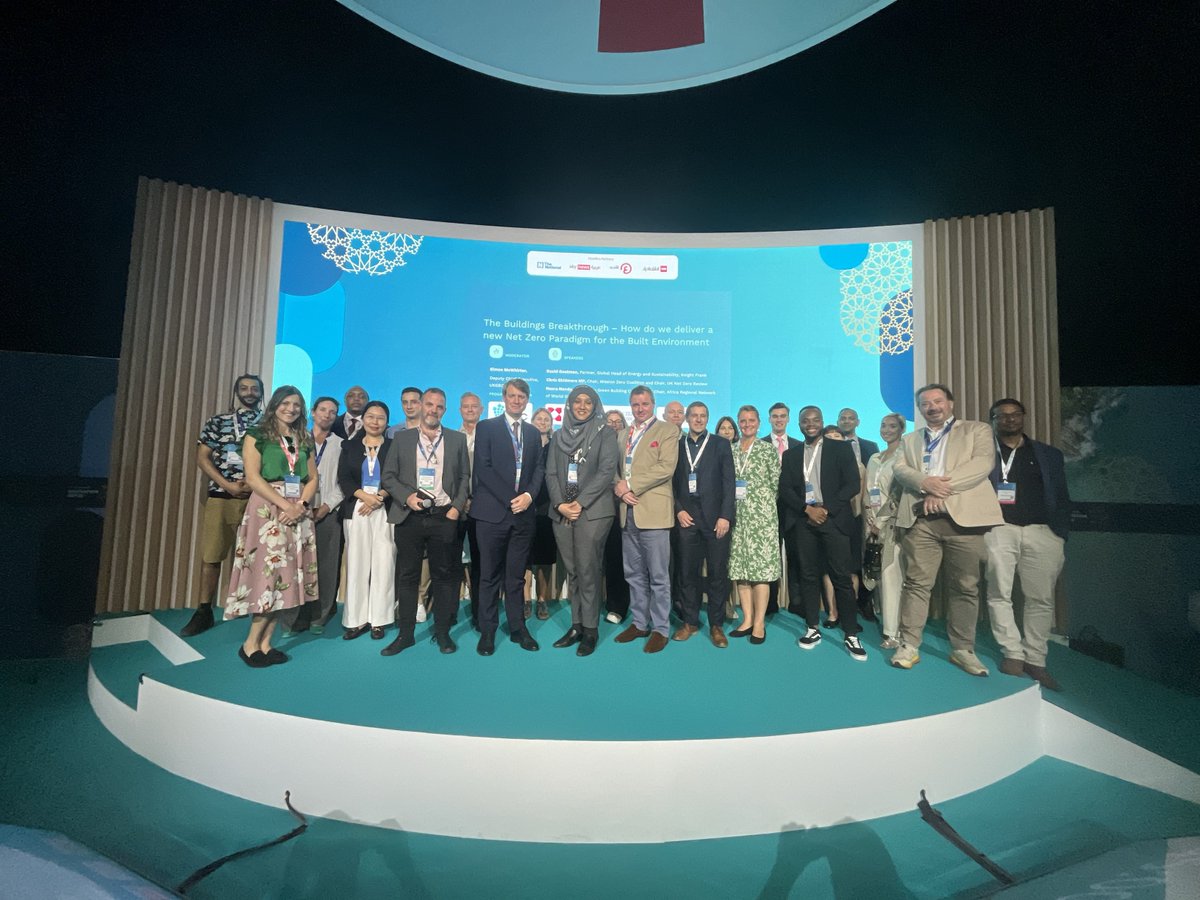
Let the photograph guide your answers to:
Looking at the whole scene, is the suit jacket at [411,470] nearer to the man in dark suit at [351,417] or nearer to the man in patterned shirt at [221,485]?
the man in dark suit at [351,417]

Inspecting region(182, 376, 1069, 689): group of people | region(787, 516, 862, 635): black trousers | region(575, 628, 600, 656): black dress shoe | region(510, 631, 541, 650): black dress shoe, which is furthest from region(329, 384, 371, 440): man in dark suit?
region(787, 516, 862, 635): black trousers

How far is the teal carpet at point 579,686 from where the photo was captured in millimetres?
1872

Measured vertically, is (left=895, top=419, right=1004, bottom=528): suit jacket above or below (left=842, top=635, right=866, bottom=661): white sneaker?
above

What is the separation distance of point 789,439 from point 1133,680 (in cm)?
227

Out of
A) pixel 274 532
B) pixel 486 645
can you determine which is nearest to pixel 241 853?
pixel 486 645

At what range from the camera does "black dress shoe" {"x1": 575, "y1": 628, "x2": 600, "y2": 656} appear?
8.73 feet

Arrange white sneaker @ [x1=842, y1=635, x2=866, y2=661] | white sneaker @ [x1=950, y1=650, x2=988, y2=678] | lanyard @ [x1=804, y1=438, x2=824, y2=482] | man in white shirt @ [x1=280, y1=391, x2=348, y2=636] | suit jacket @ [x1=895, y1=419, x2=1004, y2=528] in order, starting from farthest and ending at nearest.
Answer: lanyard @ [x1=804, y1=438, x2=824, y2=482], man in white shirt @ [x1=280, y1=391, x2=348, y2=636], white sneaker @ [x1=842, y1=635, x2=866, y2=661], suit jacket @ [x1=895, y1=419, x2=1004, y2=528], white sneaker @ [x1=950, y1=650, x2=988, y2=678]

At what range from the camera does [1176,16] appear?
2131mm

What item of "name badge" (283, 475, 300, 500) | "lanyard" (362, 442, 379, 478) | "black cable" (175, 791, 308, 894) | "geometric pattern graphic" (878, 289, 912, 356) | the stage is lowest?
"black cable" (175, 791, 308, 894)

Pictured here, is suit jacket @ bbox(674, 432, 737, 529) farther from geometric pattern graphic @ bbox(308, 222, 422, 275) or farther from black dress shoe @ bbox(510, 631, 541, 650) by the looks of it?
geometric pattern graphic @ bbox(308, 222, 422, 275)

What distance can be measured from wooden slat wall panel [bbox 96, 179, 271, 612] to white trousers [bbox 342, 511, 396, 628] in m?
1.70

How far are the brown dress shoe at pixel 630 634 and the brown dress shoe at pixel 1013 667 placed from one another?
5.87 ft

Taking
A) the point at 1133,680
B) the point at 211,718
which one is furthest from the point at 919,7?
the point at 211,718

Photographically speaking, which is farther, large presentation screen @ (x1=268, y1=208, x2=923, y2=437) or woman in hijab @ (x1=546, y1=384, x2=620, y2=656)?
large presentation screen @ (x1=268, y1=208, x2=923, y2=437)
